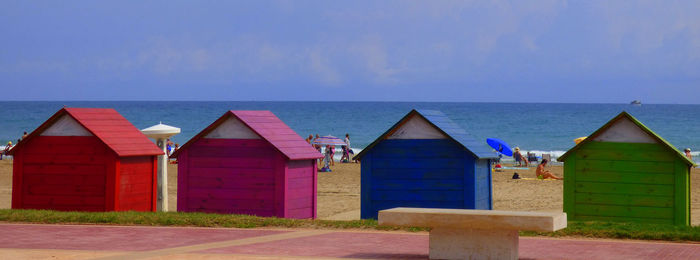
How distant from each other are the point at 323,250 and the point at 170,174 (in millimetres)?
21399

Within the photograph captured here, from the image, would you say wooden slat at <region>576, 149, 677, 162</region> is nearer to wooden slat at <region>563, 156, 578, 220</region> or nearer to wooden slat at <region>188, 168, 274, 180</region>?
wooden slat at <region>563, 156, 578, 220</region>

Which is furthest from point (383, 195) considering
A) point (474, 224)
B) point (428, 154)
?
point (474, 224)

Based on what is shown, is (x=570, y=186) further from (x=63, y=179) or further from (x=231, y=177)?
→ (x=63, y=179)

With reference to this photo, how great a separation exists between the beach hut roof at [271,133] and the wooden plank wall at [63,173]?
48.1 inches

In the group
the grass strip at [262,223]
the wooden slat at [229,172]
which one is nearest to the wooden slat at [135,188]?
the grass strip at [262,223]

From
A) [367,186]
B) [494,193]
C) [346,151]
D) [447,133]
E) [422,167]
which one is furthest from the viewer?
[346,151]

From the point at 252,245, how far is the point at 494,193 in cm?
1396

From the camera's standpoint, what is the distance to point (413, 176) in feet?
43.5

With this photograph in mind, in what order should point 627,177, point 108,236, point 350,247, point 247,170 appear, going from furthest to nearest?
point 247,170
point 627,177
point 108,236
point 350,247

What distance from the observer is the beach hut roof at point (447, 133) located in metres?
13.1

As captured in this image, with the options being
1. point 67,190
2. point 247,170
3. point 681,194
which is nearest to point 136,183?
point 67,190

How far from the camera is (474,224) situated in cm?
884

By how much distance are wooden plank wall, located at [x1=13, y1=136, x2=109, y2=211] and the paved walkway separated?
2.05m

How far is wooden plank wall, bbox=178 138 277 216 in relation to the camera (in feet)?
44.5
